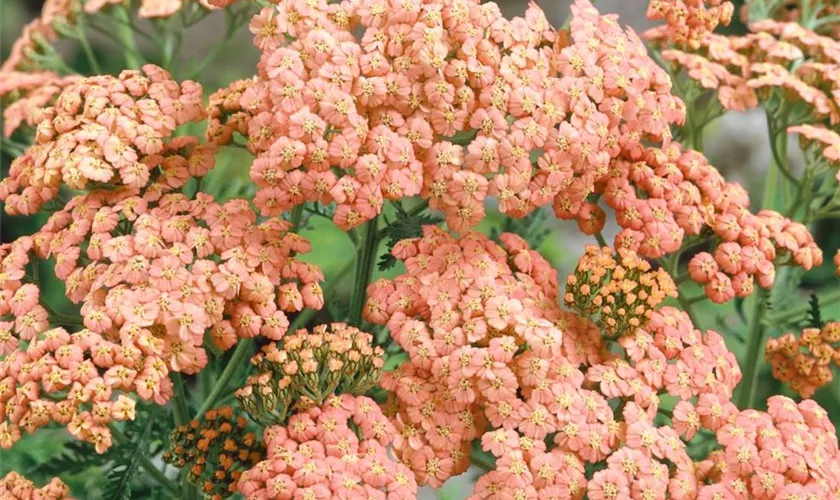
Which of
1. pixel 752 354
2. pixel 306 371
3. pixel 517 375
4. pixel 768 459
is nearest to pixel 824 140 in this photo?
pixel 752 354

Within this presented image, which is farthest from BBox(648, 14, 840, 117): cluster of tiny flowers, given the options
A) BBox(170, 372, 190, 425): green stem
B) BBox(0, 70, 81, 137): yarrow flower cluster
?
BBox(0, 70, 81, 137): yarrow flower cluster

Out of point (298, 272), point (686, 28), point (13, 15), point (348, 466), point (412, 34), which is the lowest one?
point (13, 15)

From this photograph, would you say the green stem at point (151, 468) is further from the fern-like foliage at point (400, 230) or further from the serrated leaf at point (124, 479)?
the fern-like foliage at point (400, 230)

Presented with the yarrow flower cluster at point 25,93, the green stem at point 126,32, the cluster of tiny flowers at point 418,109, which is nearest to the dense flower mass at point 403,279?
the cluster of tiny flowers at point 418,109

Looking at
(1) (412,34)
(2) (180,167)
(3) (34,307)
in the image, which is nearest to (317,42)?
(1) (412,34)

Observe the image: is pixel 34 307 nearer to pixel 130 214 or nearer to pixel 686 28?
pixel 130 214

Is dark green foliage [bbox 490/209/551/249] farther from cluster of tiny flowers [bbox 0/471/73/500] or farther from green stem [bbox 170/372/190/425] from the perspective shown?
cluster of tiny flowers [bbox 0/471/73/500]
